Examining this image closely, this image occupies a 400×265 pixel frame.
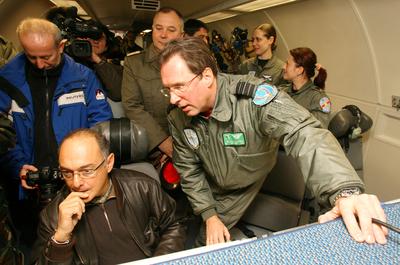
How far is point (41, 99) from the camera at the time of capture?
2230 mm

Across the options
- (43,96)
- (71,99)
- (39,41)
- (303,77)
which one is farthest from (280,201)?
(39,41)

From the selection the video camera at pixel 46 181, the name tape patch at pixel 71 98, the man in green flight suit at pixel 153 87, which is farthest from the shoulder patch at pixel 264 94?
the name tape patch at pixel 71 98

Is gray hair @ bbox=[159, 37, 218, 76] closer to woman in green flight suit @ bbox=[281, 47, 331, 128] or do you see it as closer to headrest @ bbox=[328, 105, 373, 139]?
headrest @ bbox=[328, 105, 373, 139]

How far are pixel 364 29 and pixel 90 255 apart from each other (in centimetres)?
337

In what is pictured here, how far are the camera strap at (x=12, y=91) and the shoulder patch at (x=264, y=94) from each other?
1.69m

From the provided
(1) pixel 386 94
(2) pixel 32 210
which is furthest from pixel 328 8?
(2) pixel 32 210

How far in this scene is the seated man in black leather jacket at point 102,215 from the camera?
4.83ft

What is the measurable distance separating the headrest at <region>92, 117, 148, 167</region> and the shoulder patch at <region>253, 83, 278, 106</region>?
84cm

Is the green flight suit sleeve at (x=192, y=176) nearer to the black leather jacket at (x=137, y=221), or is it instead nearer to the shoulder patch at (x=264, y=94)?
the black leather jacket at (x=137, y=221)

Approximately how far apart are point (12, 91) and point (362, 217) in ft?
7.52

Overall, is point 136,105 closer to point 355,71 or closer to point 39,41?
point 39,41

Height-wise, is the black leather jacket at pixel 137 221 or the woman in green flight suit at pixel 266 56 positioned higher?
the woman in green flight suit at pixel 266 56

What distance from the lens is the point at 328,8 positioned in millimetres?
3664

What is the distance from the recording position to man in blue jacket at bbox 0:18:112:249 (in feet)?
6.92
